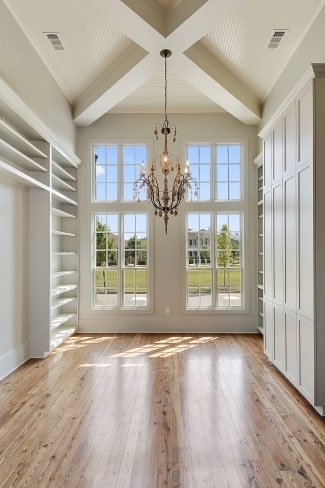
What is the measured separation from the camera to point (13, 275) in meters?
4.44

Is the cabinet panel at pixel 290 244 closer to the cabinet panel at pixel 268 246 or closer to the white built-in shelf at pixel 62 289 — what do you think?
the cabinet panel at pixel 268 246

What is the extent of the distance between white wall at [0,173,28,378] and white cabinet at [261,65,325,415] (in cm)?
336

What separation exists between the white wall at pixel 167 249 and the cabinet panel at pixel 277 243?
2.07 metres

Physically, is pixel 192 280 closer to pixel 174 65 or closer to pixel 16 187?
pixel 16 187

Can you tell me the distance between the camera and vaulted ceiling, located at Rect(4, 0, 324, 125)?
12.5 feet

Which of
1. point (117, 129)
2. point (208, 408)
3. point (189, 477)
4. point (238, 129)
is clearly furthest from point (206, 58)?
point (189, 477)

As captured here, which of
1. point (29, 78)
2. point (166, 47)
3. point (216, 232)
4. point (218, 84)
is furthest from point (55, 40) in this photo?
point (216, 232)

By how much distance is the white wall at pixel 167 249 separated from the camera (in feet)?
20.7

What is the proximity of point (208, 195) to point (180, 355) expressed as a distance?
10.1 ft

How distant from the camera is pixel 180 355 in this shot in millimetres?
4922

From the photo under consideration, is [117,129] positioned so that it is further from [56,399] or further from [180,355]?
[56,399]

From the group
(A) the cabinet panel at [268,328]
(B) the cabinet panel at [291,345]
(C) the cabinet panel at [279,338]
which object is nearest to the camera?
(B) the cabinet panel at [291,345]

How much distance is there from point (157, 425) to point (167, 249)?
374 cm

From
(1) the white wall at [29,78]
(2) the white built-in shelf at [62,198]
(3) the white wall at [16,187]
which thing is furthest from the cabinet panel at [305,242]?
(2) the white built-in shelf at [62,198]
